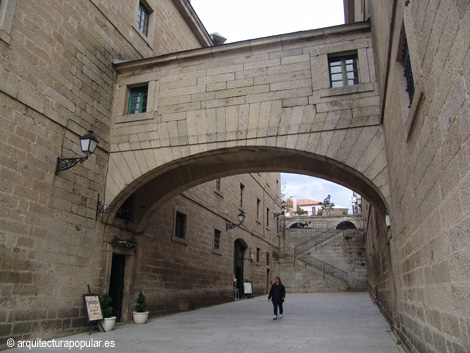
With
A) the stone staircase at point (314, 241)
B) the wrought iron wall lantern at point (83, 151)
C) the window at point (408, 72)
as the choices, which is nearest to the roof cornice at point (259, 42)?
the wrought iron wall lantern at point (83, 151)

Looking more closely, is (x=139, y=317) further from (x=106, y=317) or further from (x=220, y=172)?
(x=220, y=172)

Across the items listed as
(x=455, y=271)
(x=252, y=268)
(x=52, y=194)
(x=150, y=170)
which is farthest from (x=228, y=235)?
(x=455, y=271)

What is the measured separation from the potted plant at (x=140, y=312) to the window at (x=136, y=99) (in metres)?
4.91

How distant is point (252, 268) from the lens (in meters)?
20.6

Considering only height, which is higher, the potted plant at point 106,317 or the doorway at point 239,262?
the doorway at point 239,262

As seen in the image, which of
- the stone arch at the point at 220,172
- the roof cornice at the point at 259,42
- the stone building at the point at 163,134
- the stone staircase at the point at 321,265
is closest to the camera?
the stone building at the point at 163,134

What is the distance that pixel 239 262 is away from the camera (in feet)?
62.8

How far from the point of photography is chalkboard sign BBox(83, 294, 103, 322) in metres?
7.88

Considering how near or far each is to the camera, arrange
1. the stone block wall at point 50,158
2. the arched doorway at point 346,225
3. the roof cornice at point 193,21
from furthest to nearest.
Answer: the arched doorway at point 346,225 → the roof cornice at point 193,21 → the stone block wall at point 50,158

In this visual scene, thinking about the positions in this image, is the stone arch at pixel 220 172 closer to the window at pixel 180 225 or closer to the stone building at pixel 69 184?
the stone building at pixel 69 184

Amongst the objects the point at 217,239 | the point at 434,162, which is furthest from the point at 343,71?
the point at 217,239

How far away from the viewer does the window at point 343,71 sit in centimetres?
821

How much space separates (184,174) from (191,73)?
2.95 m

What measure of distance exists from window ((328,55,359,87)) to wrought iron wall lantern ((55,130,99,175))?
5.26m
